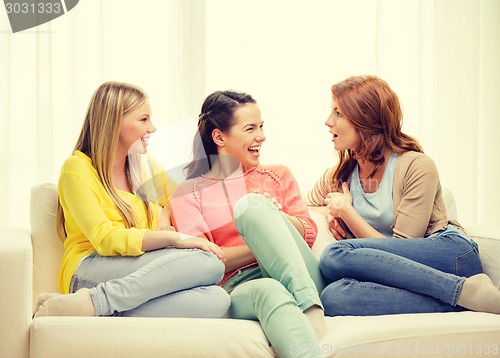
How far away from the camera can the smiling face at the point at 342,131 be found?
2.52 metres

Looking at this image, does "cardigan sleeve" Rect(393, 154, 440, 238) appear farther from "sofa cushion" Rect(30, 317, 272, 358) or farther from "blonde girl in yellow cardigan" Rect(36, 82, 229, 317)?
"sofa cushion" Rect(30, 317, 272, 358)

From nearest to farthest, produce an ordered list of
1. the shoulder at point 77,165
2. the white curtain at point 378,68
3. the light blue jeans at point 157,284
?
the light blue jeans at point 157,284 → the shoulder at point 77,165 → the white curtain at point 378,68

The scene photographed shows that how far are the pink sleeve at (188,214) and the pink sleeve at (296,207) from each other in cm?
28

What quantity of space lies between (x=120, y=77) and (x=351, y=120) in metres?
1.22

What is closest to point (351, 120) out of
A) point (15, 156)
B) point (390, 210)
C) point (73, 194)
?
point (390, 210)

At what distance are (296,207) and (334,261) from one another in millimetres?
314

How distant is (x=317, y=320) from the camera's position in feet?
6.16

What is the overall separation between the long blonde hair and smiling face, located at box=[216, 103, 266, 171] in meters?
0.31

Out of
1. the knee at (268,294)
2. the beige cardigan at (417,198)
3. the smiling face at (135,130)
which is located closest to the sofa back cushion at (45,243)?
the smiling face at (135,130)

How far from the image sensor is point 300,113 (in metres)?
3.49

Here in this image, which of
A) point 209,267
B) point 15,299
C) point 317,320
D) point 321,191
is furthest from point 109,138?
point 317,320

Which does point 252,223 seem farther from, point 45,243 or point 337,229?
point 45,243

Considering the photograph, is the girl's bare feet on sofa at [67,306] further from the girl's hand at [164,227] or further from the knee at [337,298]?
the knee at [337,298]

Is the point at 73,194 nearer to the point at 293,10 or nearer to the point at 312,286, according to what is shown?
A: the point at 312,286
